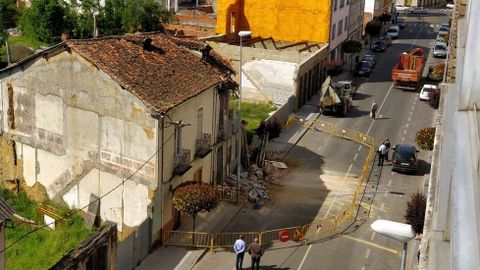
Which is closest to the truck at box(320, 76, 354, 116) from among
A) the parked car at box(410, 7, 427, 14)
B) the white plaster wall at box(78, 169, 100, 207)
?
the white plaster wall at box(78, 169, 100, 207)

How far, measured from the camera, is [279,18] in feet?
189

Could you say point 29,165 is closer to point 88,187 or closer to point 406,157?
point 88,187

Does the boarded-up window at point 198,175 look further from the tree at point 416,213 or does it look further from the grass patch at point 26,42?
the grass patch at point 26,42

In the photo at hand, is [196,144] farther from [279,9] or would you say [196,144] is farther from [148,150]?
[279,9]

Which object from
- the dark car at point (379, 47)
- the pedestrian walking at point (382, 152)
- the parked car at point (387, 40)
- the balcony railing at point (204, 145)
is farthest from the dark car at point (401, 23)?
the balcony railing at point (204, 145)

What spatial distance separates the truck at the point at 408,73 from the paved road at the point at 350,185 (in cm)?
65

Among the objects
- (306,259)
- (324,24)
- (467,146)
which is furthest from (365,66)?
(467,146)

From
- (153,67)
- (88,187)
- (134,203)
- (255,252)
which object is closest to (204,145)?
(153,67)

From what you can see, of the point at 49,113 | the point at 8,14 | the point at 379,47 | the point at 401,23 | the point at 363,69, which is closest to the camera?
the point at 49,113

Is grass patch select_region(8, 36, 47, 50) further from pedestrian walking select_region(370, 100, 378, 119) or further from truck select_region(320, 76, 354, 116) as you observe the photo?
pedestrian walking select_region(370, 100, 378, 119)

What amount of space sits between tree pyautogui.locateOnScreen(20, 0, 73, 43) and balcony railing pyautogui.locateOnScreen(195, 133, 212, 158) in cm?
3742

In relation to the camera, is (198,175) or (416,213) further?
(198,175)

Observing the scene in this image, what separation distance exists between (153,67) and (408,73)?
31609 millimetres

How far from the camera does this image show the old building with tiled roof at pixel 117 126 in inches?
1016
